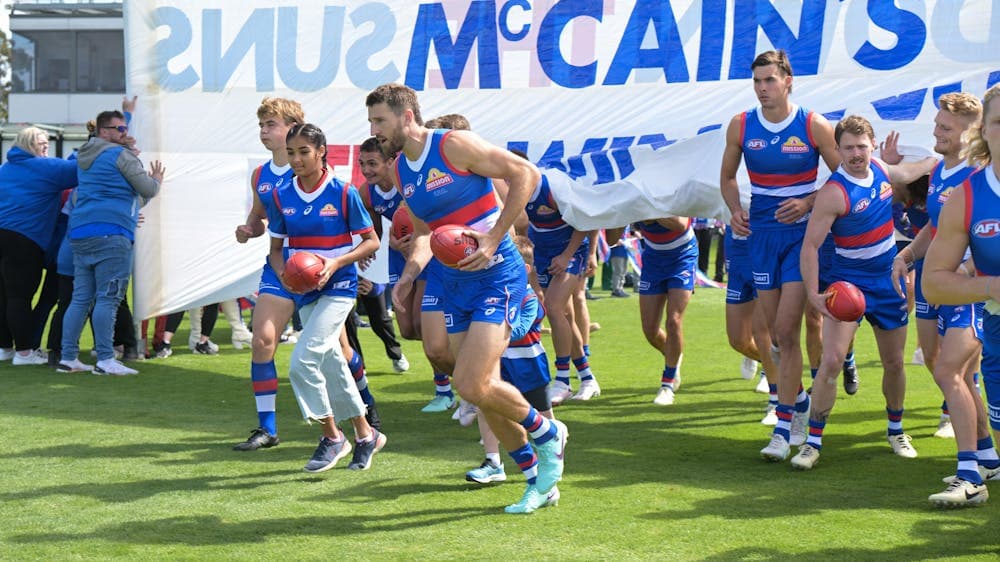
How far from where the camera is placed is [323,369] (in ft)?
21.8

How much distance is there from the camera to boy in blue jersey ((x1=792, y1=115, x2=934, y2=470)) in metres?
6.52

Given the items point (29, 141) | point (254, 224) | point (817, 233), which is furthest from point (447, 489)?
point (29, 141)

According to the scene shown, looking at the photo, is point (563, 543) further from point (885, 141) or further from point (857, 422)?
point (885, 141)

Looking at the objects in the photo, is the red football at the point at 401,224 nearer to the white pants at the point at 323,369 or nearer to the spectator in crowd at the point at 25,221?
the white pants at the point at 323,369

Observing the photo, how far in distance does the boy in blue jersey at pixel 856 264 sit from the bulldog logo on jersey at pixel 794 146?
8.8 inches

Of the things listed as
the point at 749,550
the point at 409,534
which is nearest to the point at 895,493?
the point at 749,550

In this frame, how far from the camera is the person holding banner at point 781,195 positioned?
700cm

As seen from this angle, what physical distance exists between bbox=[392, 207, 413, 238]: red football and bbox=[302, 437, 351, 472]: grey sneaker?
6.57 feet

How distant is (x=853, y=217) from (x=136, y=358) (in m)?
Answer: 7.49

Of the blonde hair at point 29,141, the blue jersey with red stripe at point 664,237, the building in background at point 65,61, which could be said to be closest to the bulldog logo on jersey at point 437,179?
the blue jersey with red stripe at point 664,237

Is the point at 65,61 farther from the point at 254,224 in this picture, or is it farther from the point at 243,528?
the point at 243,528

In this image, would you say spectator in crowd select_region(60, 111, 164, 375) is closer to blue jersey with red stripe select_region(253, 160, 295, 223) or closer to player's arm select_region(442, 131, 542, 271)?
blue jersey with red stripe select_region(253, 160, 295, 223)

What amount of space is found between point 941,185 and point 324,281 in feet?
11.6

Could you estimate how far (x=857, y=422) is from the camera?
8125 mm
